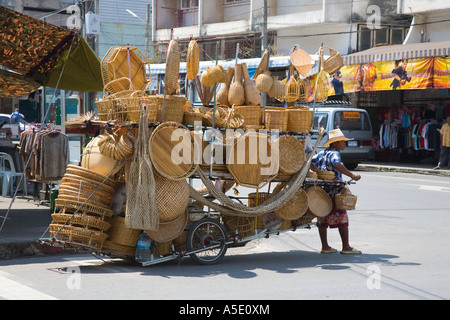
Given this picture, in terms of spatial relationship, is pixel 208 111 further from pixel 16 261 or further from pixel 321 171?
pixel 16 261

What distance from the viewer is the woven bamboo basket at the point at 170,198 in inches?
294

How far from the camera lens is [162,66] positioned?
2759cm

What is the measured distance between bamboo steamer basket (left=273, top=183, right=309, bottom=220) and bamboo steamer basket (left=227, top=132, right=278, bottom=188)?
0.43 metres

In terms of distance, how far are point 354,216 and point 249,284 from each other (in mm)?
5748

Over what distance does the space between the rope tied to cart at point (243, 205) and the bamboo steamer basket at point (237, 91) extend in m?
1.15

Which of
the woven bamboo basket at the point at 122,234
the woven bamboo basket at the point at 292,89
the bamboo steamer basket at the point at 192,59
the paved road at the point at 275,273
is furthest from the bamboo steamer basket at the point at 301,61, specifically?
the woven bamboo basket at the point at 122,234

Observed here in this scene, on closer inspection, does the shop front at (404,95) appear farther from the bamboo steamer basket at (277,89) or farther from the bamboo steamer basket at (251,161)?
the bamboo steamer basket at (251,161)

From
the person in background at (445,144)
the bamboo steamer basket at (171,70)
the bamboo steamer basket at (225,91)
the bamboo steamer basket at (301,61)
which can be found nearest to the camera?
the bamboo steamer basket at (171,70)

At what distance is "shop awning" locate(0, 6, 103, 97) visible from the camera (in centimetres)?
945

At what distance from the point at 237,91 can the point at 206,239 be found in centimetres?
197

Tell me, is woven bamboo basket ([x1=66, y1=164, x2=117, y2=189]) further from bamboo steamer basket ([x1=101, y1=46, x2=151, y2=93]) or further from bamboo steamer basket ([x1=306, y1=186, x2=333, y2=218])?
bamboo steamer basket ([x1=306, y1=186, x2=333, y2=218])

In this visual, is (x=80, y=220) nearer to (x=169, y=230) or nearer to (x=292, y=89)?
(x=169, y=230)

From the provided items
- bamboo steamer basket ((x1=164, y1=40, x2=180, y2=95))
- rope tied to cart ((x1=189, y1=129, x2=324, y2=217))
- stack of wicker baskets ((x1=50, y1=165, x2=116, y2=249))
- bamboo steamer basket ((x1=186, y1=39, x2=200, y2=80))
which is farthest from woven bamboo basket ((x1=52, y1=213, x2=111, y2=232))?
bamboo steamer basket ((x1=186, y1=39, x2=200, y2=80))

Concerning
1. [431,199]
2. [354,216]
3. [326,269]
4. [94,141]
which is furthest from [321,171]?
[431,199]
